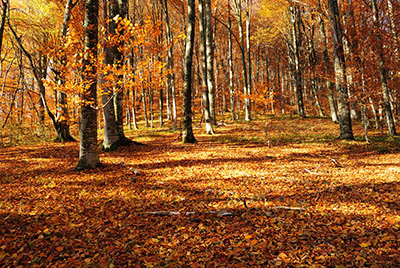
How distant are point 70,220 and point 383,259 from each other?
5251mm

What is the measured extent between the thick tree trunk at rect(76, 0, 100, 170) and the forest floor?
25.1 inches

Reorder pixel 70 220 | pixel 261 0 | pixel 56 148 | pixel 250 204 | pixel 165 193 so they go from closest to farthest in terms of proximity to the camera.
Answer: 1. pixel 70 220
2. pixel 250 204
3. pixel 165 193
4. pixel 56 148
5. pixel 261 0

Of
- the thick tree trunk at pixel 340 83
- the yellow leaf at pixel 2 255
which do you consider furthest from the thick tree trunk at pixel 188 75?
the yellow leaf at pixel 2 255

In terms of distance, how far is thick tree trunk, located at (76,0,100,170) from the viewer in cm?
690

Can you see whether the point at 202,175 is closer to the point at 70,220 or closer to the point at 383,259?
the point at 70,220

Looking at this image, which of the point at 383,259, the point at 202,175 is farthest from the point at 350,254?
the point at 202,175

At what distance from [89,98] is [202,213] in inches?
196

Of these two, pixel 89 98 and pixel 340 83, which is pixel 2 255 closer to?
pixel 89 98

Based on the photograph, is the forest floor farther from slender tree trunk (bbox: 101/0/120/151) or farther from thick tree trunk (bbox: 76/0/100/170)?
slender tree trunk (bbox: 101/0/120/151)

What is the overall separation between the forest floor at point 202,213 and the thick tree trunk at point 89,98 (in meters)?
0.64

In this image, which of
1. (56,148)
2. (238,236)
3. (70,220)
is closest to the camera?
(238,236)

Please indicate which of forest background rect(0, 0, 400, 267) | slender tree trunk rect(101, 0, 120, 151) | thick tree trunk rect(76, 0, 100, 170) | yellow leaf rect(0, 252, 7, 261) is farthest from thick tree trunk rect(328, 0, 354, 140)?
yellow leaf rect(0, 252, 7, 261)

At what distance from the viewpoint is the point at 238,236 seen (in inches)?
149

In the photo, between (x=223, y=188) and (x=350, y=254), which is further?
(x=223, y=188)
